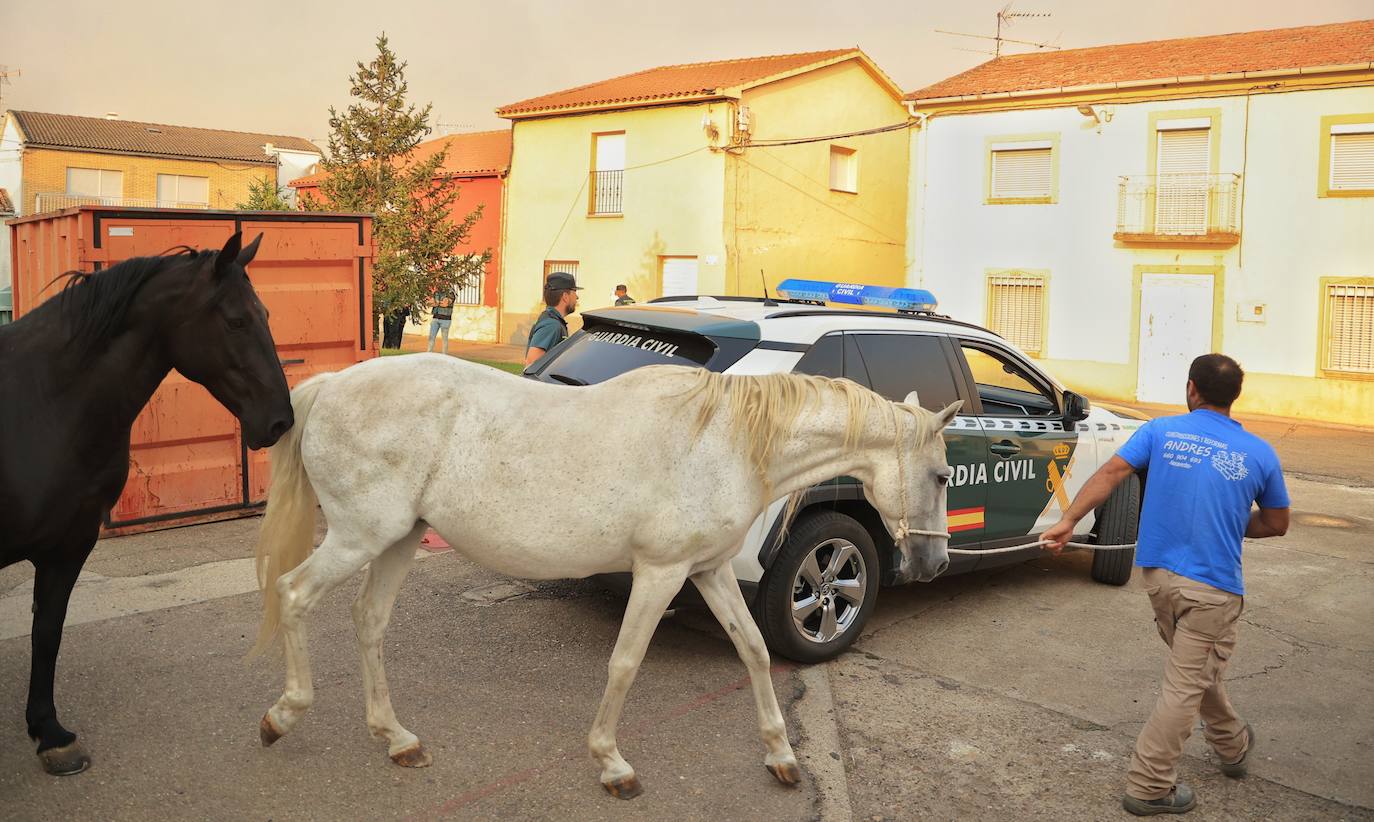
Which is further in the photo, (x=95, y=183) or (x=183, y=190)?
(x=183, y=190)

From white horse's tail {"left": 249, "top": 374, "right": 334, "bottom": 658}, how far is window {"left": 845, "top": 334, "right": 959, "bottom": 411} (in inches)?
110

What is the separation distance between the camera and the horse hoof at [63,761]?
3832mm

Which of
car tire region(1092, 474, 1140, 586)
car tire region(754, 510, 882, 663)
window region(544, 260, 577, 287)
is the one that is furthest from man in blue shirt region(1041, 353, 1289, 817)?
window region(544, 260, 577, 287)

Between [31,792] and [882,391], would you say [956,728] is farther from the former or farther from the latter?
[31,792]

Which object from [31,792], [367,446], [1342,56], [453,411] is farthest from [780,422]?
[1342,56]

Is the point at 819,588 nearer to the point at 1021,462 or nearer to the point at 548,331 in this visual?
the point at 1021,462

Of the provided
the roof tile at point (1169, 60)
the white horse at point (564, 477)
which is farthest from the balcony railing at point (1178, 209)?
the white horse at point (564, 477)

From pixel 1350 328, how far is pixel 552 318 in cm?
1732

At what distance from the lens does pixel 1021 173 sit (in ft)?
74.4

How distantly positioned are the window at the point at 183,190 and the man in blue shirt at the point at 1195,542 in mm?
49206

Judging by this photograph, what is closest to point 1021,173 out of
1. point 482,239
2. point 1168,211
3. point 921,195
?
point 921,195

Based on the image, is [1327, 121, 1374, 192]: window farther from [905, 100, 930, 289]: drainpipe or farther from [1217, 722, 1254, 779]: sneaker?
[1217, 722, 1254, 779]: sneaker

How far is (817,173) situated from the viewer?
2503cm

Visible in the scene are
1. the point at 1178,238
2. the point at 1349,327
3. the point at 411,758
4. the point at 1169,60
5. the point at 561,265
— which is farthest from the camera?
the point at 561,265
